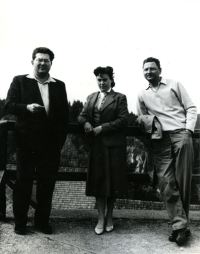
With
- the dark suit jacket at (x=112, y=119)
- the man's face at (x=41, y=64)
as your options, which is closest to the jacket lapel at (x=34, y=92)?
the man's face at (x=41, y=64)

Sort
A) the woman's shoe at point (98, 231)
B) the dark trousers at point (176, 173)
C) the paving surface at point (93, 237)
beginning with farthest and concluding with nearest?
the woman's shoe at point (98, 231)
the dark trousers at point (176, 173)
the paving surface at point (93, 237)

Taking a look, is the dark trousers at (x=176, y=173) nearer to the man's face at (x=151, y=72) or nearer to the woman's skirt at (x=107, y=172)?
the woman's skirt at (x=107, y=172)

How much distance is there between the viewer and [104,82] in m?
3.02

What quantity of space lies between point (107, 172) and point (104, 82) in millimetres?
914

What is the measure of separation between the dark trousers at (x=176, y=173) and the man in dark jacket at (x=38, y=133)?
41.0 inches

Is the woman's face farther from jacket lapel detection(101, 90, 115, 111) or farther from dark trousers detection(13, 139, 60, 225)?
dark trousers detection(13, 139, 60, 225)

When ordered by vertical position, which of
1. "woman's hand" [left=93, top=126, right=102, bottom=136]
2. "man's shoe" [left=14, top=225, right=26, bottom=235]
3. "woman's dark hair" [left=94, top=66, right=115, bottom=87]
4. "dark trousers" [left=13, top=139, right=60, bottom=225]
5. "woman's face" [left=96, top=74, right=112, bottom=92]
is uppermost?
"woman's dark hair" [left=94, top=66, right=115, bottom=87]

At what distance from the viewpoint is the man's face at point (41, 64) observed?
280 centimetres

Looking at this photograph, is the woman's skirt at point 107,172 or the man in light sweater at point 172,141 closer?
the man in light sweater at point 172,141

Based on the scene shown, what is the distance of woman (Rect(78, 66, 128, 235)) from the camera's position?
2936 millimetres

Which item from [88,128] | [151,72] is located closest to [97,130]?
[88,128]

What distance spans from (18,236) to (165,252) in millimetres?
1319

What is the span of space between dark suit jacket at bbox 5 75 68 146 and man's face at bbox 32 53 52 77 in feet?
0.35

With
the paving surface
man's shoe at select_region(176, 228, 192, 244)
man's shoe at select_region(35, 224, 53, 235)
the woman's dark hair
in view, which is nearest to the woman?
the woman's dark hair
